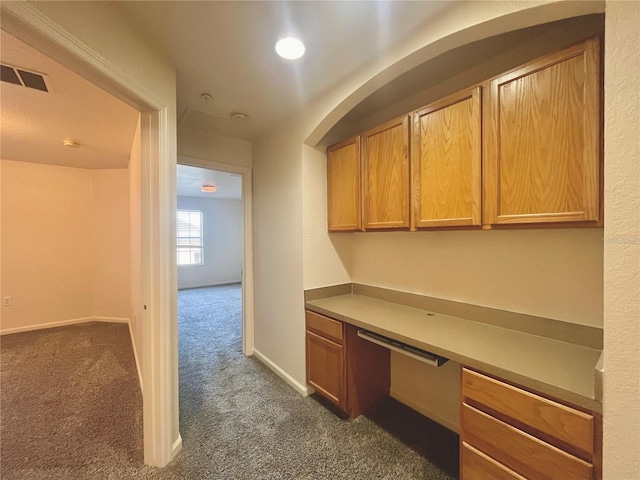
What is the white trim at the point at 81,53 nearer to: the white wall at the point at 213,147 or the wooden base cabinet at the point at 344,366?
the white wall at the point at 213,147

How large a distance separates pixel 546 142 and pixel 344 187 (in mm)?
1274

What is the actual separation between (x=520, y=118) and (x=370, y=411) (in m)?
2.12

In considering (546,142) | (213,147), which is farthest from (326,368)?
(213,147)

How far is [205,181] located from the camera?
512 centimetres

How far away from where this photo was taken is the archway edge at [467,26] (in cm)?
101

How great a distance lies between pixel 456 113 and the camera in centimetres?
147

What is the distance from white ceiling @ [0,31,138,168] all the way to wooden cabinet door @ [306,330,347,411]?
243 cm

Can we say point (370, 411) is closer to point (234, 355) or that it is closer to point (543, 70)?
point (234, 355)

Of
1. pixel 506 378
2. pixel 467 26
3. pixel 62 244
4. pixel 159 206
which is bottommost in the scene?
pixel 506 378

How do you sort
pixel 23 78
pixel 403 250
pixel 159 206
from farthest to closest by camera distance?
pixel 403 250, pixel 23 78, pixel 159 206

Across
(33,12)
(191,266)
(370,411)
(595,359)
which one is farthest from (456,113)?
(191,266)

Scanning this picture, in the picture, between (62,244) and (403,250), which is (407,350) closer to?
(403,250)

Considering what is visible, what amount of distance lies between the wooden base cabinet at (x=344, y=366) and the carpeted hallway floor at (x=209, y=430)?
0.41ft

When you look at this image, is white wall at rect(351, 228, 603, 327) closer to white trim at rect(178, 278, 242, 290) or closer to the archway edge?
the archway edge
